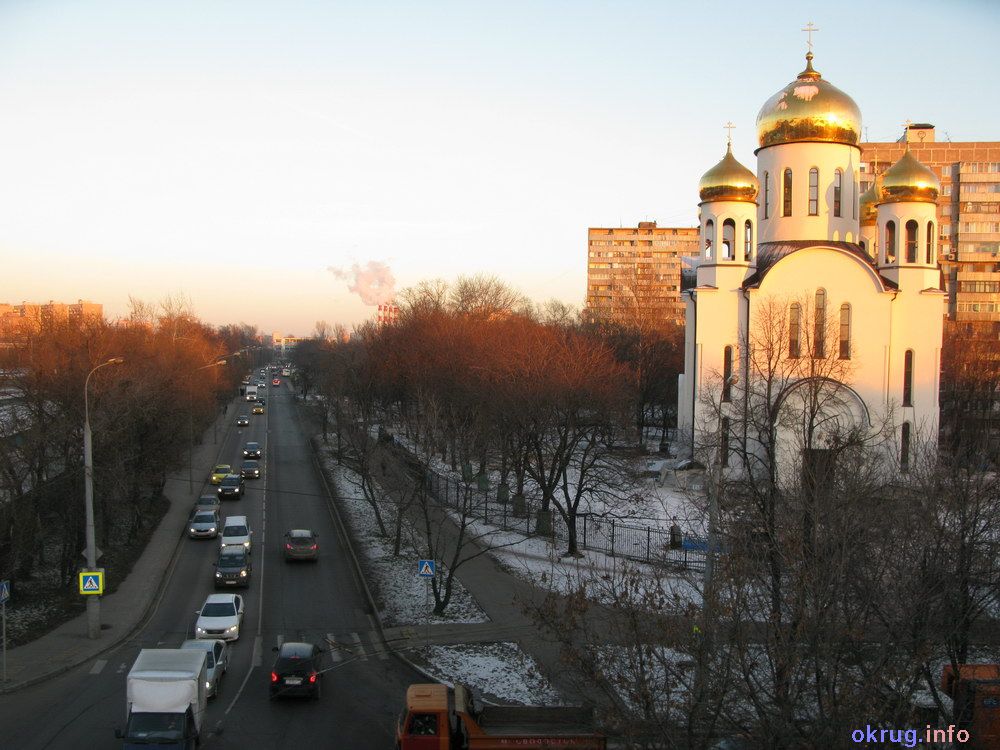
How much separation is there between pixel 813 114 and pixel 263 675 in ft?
98.3

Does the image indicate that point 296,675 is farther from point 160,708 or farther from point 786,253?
point 786,253

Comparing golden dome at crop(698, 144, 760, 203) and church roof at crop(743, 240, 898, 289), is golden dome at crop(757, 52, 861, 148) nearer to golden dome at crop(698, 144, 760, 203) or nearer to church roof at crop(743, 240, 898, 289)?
golden dome at crop(698, 144, 760, 203)

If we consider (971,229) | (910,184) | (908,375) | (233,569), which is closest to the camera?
(233,569)

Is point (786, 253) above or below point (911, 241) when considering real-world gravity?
below

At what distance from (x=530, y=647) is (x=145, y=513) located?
21049mm

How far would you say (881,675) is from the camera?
30.9 ft

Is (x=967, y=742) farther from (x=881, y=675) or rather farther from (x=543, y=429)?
(x=543, y=429)

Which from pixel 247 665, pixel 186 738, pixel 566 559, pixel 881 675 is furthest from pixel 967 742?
pixel 566 559

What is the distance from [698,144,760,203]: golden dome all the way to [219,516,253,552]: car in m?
22.3

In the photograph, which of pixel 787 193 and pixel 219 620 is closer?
pixel 219 620

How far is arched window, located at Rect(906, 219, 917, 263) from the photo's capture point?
34.7 m

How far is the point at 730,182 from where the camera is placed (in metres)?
36.2

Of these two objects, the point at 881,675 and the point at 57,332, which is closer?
the point at 881,675

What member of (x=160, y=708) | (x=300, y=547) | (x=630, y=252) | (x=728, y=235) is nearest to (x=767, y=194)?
(x=728, y=235)
